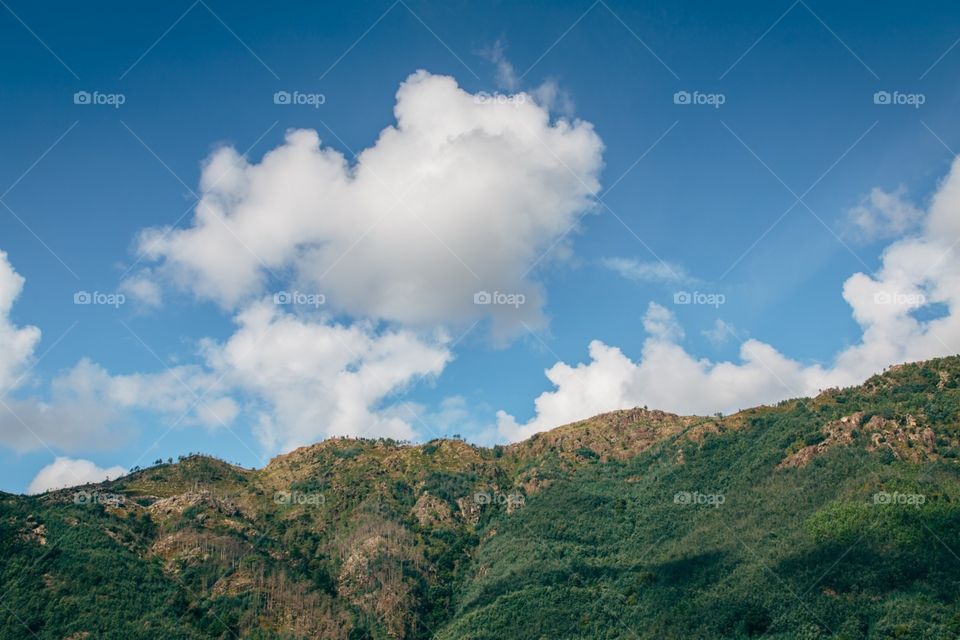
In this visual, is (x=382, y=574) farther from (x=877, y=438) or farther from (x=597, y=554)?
(x=877, y=438)

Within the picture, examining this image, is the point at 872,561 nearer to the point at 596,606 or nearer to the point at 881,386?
the point at 596,606

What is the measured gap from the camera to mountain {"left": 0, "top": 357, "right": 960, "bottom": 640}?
120 metres

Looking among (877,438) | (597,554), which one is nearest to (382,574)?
(597,554)

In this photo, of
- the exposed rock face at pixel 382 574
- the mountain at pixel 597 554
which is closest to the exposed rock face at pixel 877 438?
the mountain at pixel 597 554

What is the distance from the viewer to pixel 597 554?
6978 inches

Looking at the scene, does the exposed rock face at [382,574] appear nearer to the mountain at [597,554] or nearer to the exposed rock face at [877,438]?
the mountain at [597,554]

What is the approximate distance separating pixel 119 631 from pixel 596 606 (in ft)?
303

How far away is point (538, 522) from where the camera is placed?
634ft

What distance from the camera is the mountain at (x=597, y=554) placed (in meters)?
120

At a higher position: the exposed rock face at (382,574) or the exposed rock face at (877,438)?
the exposed rock face at (877,438)

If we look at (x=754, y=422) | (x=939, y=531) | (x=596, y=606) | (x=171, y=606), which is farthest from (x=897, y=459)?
(x=171, y=606)

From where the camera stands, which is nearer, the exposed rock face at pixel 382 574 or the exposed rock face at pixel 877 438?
the exposed rock face at pixel 877 438

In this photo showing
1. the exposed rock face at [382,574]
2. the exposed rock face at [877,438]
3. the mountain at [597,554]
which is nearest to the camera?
the mountain at [597,554]

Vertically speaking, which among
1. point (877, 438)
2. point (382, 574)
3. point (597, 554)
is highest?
point (877, 438)
